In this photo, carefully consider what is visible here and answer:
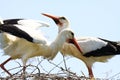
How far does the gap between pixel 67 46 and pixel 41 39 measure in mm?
1670

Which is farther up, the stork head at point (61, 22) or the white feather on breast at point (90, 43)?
the stork head at point (61, 22)

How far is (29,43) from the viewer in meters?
10.4

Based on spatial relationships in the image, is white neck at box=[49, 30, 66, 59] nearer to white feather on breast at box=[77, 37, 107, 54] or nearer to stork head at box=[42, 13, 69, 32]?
stork head at box=[42, 13, 69, 32]

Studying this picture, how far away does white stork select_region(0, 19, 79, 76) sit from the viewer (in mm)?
10070

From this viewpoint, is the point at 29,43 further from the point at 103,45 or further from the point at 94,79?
the point at 103,45

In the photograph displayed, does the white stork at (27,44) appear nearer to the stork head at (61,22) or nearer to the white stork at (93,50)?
the stork head at (61,22)

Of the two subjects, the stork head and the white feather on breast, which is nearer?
the stork head

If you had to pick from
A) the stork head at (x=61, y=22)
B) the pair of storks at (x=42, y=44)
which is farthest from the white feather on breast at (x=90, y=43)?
the stork head at (x=61, y=22)

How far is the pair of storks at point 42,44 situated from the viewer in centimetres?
999

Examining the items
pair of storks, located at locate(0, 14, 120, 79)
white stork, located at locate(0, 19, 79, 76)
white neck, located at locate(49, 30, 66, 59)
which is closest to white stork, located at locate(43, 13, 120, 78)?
pair of storks, located at locate(0, 14, 120, 79)

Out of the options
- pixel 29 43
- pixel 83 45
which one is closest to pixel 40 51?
pixel 29 43

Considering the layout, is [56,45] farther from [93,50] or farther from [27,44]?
[93,50]

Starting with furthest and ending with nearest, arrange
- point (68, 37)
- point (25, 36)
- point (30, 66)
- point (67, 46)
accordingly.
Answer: point (67, 46)
point (68, 37)
point (25, 36)
point (30, 66)

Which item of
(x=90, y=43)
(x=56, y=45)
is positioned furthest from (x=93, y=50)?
(x=56, y=45)
